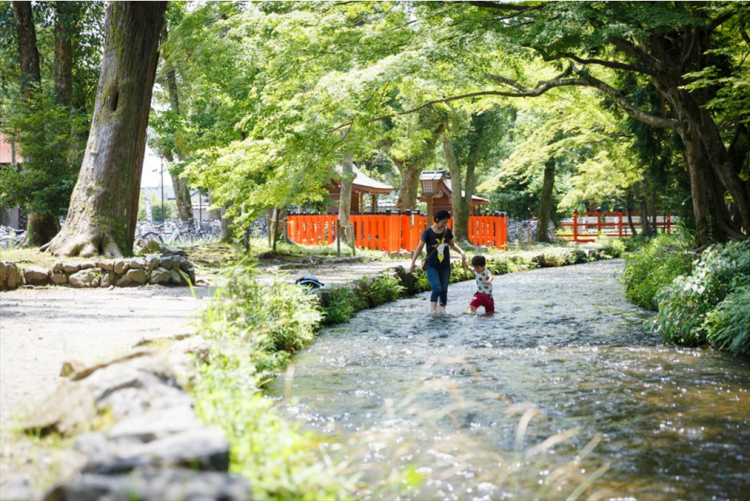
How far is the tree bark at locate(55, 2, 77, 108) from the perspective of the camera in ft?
57.0

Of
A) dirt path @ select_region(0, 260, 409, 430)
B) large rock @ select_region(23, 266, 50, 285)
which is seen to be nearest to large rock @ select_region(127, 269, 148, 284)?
dirt path @ select_region(0, 260, 409, 430)

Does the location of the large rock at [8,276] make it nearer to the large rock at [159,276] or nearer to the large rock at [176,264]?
the large rock at [159,276]

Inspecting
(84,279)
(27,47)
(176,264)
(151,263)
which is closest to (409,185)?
(27,47)

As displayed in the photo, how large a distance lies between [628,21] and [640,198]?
23.3 m

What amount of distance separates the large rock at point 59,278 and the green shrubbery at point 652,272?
31.3 ft

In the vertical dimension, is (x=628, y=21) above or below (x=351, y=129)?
above

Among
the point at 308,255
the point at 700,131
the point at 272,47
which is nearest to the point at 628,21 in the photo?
the point at 700,131

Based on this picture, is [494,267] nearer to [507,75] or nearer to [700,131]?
[507,75]

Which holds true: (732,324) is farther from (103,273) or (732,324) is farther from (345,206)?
(345,206)

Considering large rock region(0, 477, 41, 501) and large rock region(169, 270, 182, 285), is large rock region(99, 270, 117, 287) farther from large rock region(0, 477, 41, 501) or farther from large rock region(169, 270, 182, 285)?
large rock region(0, 477, 41, 501)

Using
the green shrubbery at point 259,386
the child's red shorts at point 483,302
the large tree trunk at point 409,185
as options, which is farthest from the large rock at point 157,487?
the large tree trunk at point 409,185

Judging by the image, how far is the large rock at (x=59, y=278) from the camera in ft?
36.3

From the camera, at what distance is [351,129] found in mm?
12633

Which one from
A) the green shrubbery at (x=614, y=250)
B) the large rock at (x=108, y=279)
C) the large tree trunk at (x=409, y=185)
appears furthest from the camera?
the large tree trunk at (x=409, y=185)
